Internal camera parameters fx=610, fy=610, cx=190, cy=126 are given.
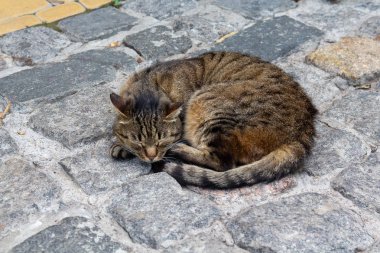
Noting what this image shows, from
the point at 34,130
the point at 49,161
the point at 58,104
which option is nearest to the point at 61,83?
the point at 58,104

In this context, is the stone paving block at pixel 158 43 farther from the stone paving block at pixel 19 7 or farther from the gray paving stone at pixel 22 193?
the gray paving stone at pixel 22 193

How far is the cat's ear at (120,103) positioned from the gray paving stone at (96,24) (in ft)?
5.67

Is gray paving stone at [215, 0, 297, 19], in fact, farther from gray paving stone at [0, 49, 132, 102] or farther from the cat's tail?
the cat's tail

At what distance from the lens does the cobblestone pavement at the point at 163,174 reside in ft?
11.4

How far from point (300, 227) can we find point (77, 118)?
1.93 m

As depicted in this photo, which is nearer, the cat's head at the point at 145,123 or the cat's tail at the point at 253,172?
the cat's tail at the point at 253,172

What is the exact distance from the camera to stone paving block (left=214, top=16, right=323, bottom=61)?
5465 mm

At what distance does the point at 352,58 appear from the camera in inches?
207

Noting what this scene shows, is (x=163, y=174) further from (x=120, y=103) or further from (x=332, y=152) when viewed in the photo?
(x=332, y=152)

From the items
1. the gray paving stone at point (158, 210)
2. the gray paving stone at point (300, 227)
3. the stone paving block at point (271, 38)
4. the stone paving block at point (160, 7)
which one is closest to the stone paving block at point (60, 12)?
the stone paving block at point (160, 7)

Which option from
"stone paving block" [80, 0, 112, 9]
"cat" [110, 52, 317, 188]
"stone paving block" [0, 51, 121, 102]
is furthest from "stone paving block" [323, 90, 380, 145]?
"stone paving block" [80, 0, 112, 9]

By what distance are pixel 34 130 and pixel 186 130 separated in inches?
43.5

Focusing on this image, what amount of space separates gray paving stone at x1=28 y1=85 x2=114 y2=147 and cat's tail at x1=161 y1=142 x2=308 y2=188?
834 mm

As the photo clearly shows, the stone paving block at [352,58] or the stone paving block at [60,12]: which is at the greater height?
the stone paving block at [352,58]
